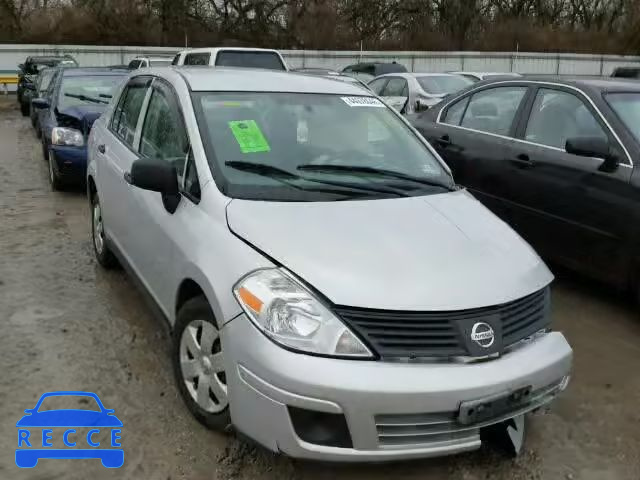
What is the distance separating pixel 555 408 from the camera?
356cm

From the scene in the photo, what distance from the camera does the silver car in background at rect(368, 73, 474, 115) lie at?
41.3ft

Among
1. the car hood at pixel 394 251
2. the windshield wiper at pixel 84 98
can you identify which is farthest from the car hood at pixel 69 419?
the windshield wiper at pixel 84 98

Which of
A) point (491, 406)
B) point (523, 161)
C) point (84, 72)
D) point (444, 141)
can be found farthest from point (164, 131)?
point (84, 72)

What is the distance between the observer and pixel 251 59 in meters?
12.8

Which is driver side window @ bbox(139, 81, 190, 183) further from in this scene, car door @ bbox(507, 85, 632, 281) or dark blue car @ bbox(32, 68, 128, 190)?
dark blue car @ bbox(32, 68, 128, 190)

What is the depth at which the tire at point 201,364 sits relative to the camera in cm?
301

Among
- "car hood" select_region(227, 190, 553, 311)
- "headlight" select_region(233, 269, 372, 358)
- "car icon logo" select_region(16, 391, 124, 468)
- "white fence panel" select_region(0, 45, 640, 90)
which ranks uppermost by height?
"white fence panel" select_region(0, 45, 640, 90)

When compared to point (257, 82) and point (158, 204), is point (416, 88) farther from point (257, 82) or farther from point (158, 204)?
point (158, 204)

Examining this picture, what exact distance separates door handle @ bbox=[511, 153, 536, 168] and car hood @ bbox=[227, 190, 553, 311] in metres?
2.07

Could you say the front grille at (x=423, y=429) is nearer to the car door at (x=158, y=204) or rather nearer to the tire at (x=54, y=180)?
the car door at (x=158, y=204)

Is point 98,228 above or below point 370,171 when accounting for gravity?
below

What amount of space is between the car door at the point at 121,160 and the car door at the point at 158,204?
0.11 metres

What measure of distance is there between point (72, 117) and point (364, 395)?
7265 millimetres

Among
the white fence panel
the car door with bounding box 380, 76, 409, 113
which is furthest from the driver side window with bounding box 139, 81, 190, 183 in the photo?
the white fence panel
